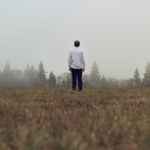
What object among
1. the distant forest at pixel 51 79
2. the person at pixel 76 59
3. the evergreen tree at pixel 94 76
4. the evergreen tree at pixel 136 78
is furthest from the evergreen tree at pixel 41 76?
the person at pixel 76 59

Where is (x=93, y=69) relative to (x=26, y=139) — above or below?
above

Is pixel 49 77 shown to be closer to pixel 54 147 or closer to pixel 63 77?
pixel 63 77

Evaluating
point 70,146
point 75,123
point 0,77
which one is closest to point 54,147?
point 70,146

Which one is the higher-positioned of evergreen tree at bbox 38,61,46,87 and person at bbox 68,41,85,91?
evergreen tree at bbox 38,61,46,87

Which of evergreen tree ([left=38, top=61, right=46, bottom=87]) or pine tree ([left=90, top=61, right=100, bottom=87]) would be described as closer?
evergreen tree ([left=38, top=61, right=46, bottom=87])

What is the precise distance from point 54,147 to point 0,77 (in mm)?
108605

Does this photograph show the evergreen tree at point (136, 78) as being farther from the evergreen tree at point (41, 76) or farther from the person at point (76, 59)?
the person at point (76, 59)

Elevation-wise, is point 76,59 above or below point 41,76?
below

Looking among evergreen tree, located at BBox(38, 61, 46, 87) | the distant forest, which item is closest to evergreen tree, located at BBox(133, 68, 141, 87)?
the distant forest

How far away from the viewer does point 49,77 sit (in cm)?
8806

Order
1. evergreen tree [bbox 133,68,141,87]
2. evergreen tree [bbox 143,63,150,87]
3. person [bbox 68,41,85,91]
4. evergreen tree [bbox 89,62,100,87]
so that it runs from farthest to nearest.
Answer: evergreen tree [bbox 89,62,100,87] → evergreen tree [bbox 133,68,141,87] → evergreen tree [bbox 143,63,150,87] → person [bbox 68,41,85,91]

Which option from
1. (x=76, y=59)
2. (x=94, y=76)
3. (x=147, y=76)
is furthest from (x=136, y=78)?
(x=76, y=59)

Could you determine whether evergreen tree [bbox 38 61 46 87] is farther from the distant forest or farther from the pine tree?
the pine tree

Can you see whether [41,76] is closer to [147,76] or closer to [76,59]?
[147,76]
